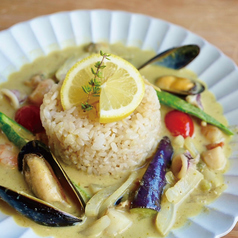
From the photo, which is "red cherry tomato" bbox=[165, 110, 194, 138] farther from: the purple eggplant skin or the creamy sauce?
the purple eggplant skin

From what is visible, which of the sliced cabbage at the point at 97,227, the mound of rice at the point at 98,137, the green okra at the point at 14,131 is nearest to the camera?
the sliced cabbage at the point at 97,227

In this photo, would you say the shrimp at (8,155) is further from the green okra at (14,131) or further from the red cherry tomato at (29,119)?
the red cherry tomato at (29,119)

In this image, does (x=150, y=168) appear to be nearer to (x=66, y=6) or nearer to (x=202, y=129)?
(x=202, y=129)

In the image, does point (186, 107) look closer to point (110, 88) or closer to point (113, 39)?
point (110, 88)

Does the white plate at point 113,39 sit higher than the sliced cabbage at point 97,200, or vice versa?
the white plate at point 113,39

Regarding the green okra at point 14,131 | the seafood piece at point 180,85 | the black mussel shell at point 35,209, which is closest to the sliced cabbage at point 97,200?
the black mussel shell at point 35,209

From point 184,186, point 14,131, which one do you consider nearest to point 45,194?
point 14,131

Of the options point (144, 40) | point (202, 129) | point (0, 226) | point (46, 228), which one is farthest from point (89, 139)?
point (144, 40)
